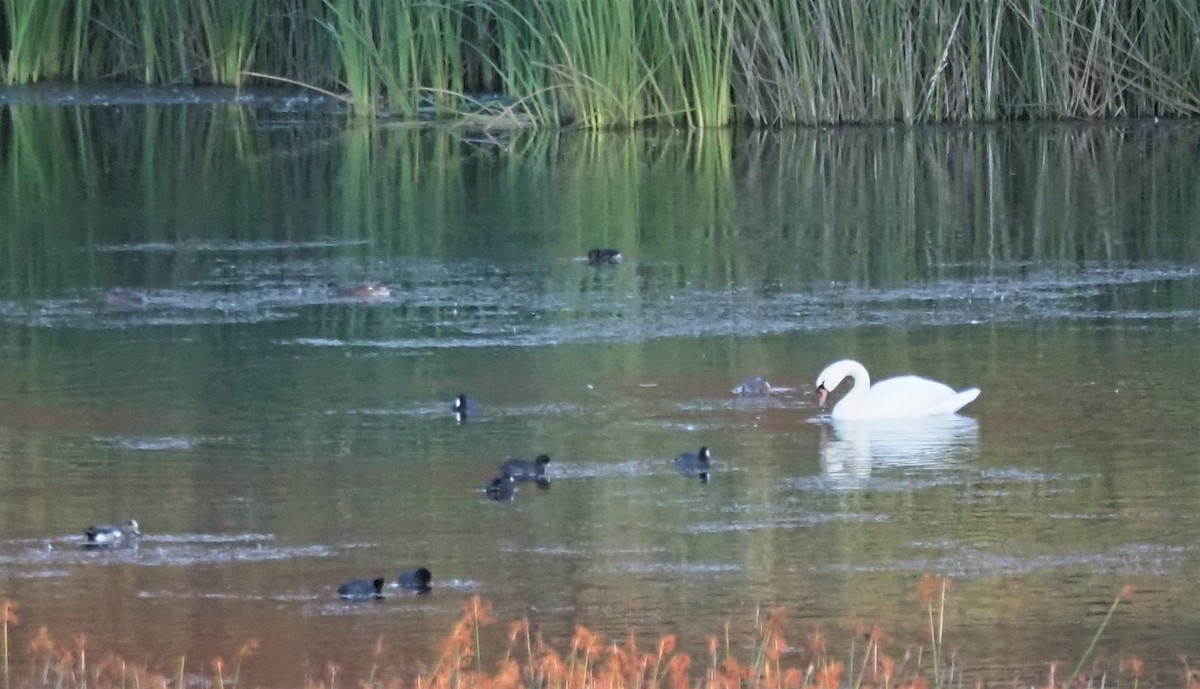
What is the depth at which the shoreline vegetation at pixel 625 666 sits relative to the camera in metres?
5.08

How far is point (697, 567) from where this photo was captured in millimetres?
6711

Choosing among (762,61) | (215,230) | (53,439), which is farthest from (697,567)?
(762,61)

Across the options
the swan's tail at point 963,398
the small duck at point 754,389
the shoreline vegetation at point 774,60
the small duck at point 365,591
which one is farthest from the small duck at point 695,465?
the shoreline vegetation at point 774,60

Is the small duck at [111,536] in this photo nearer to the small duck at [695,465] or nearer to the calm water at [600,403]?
the calm water at [600,403]

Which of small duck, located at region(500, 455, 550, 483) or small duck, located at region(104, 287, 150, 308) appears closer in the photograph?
small duck, located at region(500, 455, 550, 483)

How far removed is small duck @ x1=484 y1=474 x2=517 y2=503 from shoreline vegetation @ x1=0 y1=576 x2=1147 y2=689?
1.29 metres

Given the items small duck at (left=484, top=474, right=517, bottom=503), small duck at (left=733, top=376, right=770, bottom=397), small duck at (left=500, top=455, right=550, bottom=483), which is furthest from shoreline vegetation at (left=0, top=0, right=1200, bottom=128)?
small duck at (left=484, top=474, right=517, bottom=503)

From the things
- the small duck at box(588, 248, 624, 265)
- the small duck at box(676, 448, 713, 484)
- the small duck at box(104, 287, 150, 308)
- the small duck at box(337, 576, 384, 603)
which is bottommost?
the small duck at box(337, 576, 384, 603)

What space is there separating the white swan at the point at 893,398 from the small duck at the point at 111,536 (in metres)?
2.79

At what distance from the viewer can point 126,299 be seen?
11.2 m

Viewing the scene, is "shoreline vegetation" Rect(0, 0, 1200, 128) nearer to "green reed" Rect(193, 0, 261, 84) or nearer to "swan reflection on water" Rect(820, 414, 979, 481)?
"green reed" Rect(193, 0, 261, 84)

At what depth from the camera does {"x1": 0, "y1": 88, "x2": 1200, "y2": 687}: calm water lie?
643 cm

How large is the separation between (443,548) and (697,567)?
0.75m

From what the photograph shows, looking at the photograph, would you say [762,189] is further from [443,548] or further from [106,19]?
[106,19]
